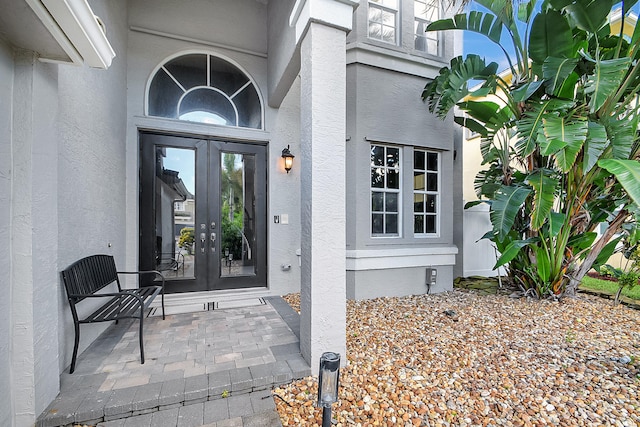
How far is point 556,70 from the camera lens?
375cm

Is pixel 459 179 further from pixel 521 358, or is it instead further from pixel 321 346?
pixel 321 346

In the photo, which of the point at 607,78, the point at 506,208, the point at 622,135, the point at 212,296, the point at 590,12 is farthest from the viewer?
the point at 212,296

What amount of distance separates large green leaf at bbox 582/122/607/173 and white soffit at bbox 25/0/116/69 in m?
5.42

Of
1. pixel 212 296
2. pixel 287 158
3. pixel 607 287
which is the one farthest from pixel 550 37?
pixel 212 296

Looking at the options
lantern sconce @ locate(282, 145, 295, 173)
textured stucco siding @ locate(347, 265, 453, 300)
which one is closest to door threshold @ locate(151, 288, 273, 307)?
textured stucco siding @ locate(347, 265, 453, 300)

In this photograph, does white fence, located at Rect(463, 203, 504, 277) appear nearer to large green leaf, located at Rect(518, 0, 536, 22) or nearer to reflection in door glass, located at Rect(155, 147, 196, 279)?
large green leaf, located at Rect(518, 0, 536, 22)

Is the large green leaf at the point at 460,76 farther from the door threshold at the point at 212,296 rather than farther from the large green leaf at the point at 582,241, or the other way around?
the door threshold at the point at 212,296

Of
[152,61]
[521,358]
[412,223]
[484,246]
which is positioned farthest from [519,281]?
[152,61]

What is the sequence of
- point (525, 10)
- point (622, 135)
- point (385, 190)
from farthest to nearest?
point (385, 190)
point (525, 10)
point (622, 135)

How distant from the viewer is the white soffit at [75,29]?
1.57 metres

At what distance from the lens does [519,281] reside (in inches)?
203

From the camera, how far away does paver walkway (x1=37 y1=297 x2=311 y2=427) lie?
199 cm

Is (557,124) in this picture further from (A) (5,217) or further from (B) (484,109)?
(A) (5,217)

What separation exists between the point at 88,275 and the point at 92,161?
49.0 inches
